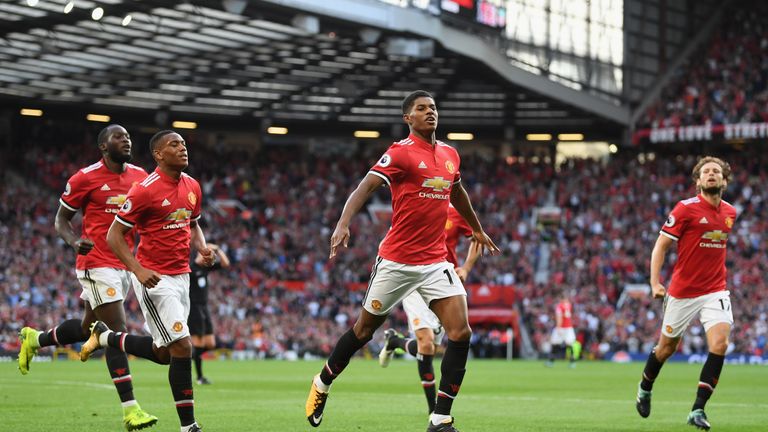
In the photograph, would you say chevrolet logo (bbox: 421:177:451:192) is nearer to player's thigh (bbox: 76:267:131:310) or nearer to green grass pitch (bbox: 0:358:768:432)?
green grass pitch (bbox: 0:358:768:432)

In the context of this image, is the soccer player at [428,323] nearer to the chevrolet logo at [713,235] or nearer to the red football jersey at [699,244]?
the red football jersey at [699,244]

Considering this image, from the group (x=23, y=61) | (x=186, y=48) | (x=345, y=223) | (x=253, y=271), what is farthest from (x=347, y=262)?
(x=345, y=223)

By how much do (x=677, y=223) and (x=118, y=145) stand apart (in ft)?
19.1

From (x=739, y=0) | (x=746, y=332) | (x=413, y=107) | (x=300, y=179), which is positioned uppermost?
(x=739, y=0)

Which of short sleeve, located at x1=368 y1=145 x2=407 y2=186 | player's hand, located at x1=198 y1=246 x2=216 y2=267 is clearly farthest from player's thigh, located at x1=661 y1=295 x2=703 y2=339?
player's hand, located at x1=198 y1=246 x2=216 y2=267

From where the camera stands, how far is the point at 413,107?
9.98 m

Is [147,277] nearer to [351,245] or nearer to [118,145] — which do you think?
[118,145]

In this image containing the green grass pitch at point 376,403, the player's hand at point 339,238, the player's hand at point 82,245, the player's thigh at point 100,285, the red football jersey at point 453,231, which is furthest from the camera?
the red football jersey at point 453,231

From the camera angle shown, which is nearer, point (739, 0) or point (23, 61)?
point (23, 61)

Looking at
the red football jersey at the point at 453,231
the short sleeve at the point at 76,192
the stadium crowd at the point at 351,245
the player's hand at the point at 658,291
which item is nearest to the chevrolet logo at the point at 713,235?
the player's hand at the point at 658,291

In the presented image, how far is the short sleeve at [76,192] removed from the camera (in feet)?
38.0

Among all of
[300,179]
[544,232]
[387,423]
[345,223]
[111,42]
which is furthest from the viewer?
[300,179]

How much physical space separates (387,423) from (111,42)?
2864cm

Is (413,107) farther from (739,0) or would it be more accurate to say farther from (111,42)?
(739,0)
